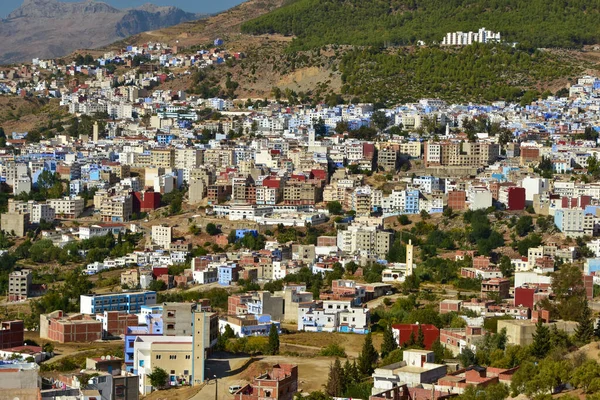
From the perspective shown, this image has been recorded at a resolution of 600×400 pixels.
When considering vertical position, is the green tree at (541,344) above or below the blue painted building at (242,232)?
below

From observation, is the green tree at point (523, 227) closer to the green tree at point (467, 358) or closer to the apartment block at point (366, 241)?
the apartment block at point (366, 241)

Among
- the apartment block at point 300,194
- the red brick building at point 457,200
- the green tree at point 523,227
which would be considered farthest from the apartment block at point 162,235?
the green tree at point 523,227

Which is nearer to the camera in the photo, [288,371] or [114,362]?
[288,371]

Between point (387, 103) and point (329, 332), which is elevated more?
point (387, 103)

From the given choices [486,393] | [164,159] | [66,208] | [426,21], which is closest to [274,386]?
[486,393]

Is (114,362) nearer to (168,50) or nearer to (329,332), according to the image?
(329,332)

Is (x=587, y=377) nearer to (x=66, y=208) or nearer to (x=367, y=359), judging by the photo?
(x=367, y=359)

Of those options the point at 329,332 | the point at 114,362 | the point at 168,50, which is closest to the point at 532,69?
the point at 168,50
